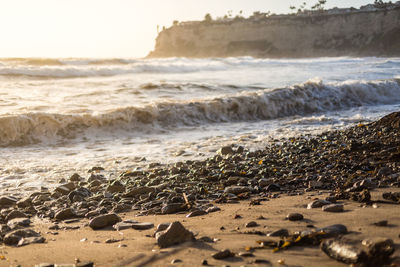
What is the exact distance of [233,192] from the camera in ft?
13.3

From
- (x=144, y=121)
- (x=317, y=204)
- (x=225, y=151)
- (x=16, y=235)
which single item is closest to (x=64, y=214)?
(x=16, y=235)

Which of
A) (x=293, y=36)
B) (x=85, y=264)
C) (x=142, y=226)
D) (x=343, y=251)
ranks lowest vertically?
(x=142, y=226)

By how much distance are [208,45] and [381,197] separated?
7856cm

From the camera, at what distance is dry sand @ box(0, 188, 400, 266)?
2188mm

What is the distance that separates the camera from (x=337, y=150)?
550cm

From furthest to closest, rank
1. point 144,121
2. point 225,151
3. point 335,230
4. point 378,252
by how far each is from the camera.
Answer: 1. point 144,121
2. point 225,151
3. point 335,230
4. point 378,252

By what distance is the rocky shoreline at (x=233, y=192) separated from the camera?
96.3 inches

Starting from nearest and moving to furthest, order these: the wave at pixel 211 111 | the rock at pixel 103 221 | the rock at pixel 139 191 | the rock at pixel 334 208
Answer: the rock at pixel 334 208, the rock at pixel 103 221, the rock at pixel 139 191, the wave at pixel 211 111

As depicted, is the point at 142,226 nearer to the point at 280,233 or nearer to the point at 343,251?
the point at 280,233

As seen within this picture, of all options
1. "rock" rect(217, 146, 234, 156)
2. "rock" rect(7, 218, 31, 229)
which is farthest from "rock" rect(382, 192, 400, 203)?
"rock" rect(217, 146, 234, 156)

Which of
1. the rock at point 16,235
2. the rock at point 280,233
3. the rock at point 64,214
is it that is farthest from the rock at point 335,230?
the rock at point 64,214

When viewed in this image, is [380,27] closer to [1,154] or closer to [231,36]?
[231,36]

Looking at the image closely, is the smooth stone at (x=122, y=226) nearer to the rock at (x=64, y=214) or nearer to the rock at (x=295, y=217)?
the rock at (x=64, y=214)

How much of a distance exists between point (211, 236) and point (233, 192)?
1.46m
